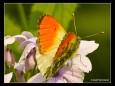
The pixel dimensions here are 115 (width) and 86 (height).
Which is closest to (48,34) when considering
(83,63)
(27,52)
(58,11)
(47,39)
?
(47,39)

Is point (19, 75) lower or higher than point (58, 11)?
lower

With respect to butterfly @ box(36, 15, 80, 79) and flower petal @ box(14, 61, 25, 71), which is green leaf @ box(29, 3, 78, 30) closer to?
butterfly @ box(36, 15, 80, 79)

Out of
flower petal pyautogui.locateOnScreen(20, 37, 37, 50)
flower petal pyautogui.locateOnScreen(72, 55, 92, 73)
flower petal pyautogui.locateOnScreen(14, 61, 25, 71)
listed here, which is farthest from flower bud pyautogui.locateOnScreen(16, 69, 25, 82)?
flower petal pyautogui.locateOnScreen(72, 55, 92, 73)

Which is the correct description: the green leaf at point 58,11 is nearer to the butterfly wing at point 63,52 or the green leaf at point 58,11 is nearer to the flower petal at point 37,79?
the butterfly wing at point 63,52

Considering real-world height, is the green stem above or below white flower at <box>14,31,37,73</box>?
above

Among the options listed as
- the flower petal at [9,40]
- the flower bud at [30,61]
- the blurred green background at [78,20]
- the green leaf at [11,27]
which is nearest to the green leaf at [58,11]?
the blurred green background at [78,20]

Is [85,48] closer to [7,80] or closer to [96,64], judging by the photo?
[96,64]

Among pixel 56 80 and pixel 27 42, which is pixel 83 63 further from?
pixel 27 42
